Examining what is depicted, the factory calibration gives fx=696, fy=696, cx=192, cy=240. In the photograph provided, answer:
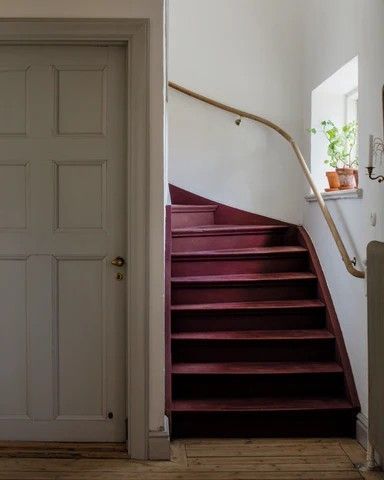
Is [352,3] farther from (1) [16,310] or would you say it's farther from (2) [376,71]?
(1) [16,310]

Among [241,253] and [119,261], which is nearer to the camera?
[119,261]

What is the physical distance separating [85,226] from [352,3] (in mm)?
2005

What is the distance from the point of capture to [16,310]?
138 inches

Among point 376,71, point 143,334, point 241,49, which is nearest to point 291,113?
point 241,49

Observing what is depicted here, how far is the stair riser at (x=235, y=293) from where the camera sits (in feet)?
15.0

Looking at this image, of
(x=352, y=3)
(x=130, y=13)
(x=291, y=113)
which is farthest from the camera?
(x=291, y=113)

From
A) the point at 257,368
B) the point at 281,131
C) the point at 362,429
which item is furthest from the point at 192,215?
the point at 362,429

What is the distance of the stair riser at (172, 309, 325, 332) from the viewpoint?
4.36m

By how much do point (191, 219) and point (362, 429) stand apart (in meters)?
2.33

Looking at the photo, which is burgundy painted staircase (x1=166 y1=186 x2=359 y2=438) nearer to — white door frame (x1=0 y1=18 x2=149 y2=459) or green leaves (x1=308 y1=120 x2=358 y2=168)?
white door frame (x1=0 y1=18 x2=149 y2=459)

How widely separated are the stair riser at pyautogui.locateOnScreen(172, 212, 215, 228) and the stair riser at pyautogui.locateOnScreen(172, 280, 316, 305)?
0.91 meters

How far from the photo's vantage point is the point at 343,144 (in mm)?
4797

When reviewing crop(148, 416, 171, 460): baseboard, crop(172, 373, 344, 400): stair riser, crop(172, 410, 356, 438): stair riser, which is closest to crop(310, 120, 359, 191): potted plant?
crop(172, 373, 344, 400): stair riser

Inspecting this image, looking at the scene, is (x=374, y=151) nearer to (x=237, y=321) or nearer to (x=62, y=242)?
(x=237, y=321)
